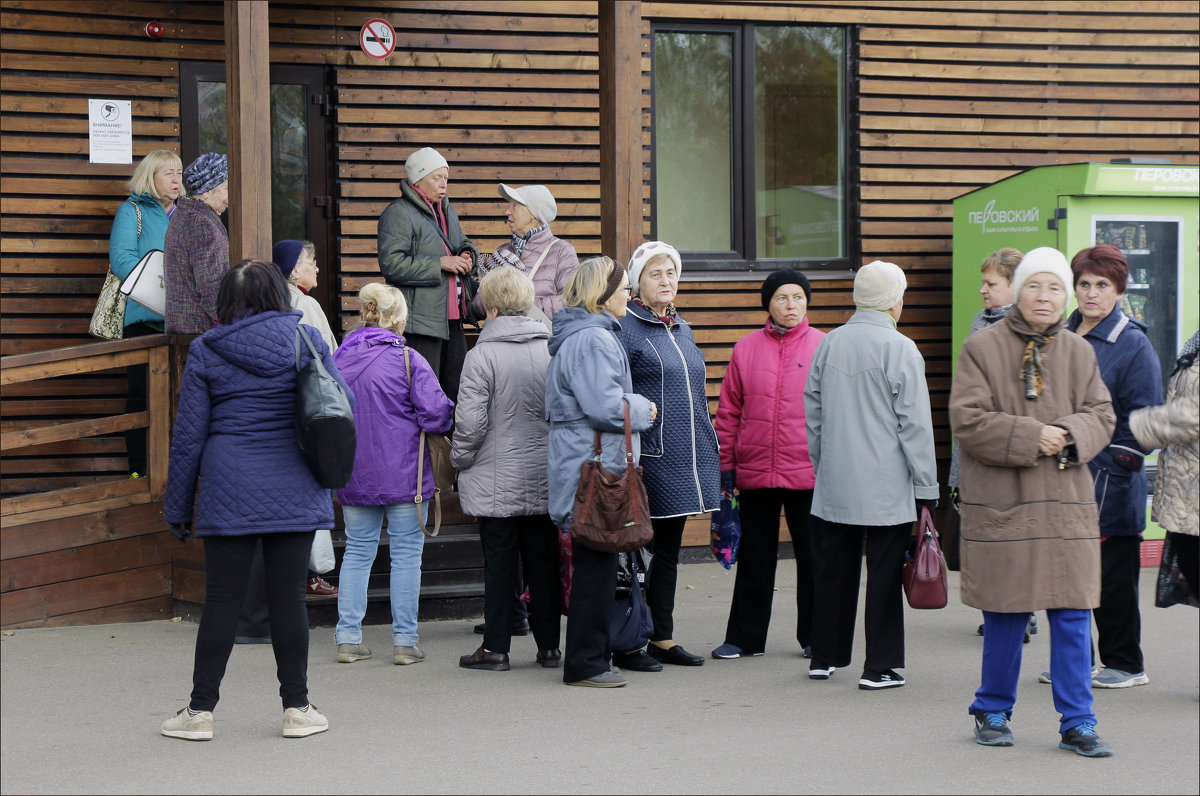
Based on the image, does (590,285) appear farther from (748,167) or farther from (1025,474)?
(748,167)

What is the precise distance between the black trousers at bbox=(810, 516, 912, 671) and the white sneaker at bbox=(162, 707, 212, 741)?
8.76 feet

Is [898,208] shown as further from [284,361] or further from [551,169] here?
[284,361]

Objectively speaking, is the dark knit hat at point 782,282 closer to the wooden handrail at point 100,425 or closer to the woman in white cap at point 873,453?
the woman in white cap at point 873,453

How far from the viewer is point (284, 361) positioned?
17.7 ft

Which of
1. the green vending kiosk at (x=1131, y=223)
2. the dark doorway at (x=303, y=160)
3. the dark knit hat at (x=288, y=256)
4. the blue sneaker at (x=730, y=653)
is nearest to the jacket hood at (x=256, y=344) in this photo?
the dark knit hat at (x=288, y=256)

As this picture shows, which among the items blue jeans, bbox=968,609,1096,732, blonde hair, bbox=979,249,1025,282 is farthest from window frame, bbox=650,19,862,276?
blue jeans, bbox=968,609,1096,732

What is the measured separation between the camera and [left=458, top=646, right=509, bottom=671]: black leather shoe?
21.8 feet

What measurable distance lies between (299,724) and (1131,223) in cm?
642

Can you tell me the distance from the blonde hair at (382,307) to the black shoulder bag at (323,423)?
146 cm

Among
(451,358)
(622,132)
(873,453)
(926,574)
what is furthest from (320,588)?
(926,574)

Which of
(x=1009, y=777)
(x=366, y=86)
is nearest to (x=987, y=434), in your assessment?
(x=1009, y=777)

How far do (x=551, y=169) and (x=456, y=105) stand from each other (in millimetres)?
770

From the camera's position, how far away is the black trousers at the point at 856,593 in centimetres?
623

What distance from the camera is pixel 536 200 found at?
7797 mm
